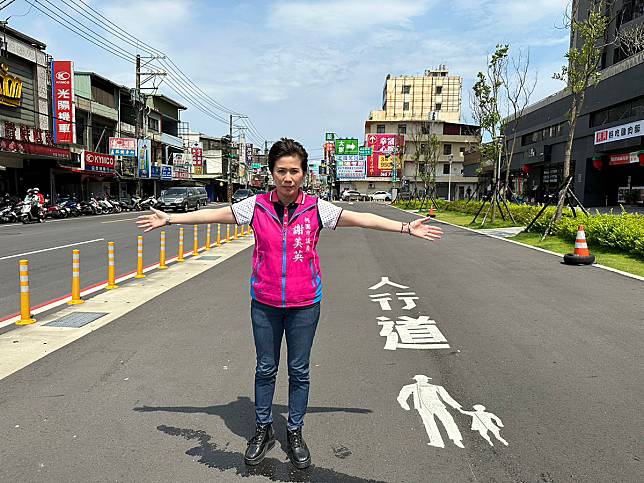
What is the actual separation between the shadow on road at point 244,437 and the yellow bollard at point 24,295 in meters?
3.57

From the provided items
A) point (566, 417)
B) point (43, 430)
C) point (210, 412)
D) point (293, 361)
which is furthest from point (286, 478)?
point (566, 417)

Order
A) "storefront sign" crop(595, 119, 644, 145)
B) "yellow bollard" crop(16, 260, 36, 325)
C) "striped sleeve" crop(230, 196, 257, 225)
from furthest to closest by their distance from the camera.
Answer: "storefront sign" crop(595, 119, 644, 145) → "yellow bollard" crop(16, 260, 36, 325) → "striped sleeve" crop(230, 196, 257, 225)

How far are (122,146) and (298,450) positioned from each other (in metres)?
42.2

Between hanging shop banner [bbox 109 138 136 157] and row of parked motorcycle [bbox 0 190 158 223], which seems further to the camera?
hanging shop banner [bbox 109 138 136 157]

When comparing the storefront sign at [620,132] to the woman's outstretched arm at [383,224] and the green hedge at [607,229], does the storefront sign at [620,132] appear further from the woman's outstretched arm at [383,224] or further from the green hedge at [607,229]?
the woman's outstretched arm at [383,224]

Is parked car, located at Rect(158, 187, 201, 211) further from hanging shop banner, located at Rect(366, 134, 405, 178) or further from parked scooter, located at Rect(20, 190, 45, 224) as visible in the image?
hanging shop banner, located at Rect(366, 134, 405, 178)

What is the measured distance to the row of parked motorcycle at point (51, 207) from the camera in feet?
87.1

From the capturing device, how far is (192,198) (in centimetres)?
3778

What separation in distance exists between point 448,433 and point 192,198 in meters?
35.6

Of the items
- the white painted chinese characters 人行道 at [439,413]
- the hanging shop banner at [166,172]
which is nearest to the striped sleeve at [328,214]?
the white painted chinese characters 人行道 at [439,413]

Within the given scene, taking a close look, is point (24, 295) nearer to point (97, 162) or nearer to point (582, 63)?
point (582, 63)

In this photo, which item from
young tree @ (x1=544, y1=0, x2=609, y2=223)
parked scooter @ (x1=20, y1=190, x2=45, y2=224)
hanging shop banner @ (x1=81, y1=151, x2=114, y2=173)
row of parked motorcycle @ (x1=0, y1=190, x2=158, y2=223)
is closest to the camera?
young tree @ (x1=544, y1=0, x2=609, y2=223)

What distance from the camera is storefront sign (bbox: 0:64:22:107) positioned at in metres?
29.4

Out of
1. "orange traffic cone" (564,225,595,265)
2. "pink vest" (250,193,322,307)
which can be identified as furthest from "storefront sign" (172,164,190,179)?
"pink vest" (250,193,322,307)
